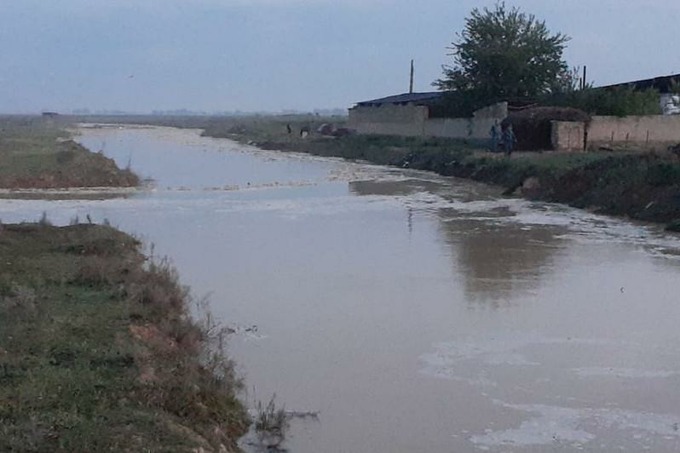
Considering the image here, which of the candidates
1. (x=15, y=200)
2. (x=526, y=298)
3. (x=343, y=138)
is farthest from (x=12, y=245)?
(x=343, y=138)

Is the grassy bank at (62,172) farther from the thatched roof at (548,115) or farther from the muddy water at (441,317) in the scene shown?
the thatched roof at (548,115)

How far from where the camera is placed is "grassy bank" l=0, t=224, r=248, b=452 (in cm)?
686

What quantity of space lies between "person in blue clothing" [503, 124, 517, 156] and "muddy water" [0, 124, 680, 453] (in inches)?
457

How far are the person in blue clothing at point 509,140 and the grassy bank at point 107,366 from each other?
25.8m

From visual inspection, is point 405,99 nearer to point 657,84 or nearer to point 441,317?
point 657,84

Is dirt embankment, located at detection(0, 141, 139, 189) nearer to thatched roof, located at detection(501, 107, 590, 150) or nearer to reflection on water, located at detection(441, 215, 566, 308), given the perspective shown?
reflection on water, located at detection(441, 215, 566, 308)

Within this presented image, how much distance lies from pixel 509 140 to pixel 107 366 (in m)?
30.9

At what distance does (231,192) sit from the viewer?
107 ft

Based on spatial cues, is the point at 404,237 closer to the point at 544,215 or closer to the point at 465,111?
the point at 544,215

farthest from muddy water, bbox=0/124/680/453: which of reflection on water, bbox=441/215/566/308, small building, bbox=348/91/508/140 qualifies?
small building, bbox=348/91/508/140

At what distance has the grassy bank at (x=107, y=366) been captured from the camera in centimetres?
686

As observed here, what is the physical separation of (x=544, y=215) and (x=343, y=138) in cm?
3923

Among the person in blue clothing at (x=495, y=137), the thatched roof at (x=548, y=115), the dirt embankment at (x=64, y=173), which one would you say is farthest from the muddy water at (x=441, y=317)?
the person in blue clothing at (x=495, y=137)

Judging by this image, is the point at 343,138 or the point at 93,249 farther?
the point at 343,138
